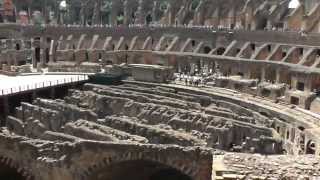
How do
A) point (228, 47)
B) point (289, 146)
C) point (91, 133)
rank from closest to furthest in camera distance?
point (91, 133) → point (289, 146) → point (228, 47)

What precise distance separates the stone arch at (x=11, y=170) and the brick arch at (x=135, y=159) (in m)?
3.29

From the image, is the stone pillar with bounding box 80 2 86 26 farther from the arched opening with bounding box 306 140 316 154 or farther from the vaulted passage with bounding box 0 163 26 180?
the arched opening with bounding box 306 140 316 154

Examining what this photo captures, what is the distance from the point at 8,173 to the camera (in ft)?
89.7

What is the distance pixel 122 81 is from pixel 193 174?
25946mm

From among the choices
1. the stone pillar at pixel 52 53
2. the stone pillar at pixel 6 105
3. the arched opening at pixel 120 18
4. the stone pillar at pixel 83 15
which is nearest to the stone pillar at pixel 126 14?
the arched opening at pixel 120 18

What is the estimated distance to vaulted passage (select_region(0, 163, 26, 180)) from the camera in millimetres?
26594

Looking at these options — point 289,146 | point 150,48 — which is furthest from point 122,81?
point 289,146

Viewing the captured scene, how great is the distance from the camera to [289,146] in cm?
2916

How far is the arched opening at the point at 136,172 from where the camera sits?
23217mm

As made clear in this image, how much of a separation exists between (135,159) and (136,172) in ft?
13.0

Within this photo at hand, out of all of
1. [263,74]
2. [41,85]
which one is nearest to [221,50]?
[263,74]

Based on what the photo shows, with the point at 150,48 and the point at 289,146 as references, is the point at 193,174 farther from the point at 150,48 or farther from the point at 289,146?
the point at 150,48

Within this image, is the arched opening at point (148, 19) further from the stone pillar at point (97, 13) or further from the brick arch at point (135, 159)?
the brick arch at point (135, 159)

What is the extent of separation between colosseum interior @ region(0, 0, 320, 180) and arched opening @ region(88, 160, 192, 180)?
0.10 metres
